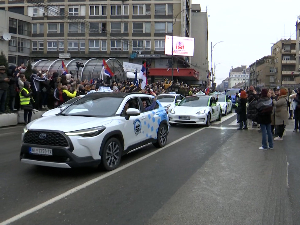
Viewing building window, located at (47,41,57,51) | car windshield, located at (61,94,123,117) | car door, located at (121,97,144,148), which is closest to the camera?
car windshield, located at (61,94,123,117)

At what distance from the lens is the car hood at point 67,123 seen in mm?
5918

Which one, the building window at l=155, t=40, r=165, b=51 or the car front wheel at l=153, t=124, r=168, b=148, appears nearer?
the car front wheel at l=153, t=124, r=168, b=148

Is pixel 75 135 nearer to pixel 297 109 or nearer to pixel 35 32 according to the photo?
pixel 297 109

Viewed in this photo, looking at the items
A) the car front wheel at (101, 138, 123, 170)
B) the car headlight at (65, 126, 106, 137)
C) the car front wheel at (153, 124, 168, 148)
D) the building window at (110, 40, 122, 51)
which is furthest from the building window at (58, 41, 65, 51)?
the car headlight at (65, 126, 106, 137)

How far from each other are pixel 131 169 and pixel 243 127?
9241 mm

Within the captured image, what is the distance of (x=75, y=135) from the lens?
5.82m

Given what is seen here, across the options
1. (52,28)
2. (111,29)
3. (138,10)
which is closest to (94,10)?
(111,29)

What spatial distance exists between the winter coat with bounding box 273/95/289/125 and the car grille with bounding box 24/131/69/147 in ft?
26.0

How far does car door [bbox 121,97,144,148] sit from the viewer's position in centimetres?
717

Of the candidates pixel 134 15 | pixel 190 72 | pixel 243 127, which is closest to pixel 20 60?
pixel 134 15

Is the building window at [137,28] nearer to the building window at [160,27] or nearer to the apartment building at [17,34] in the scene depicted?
the building window at [160,27]

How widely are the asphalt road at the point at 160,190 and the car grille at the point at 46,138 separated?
0.70 m

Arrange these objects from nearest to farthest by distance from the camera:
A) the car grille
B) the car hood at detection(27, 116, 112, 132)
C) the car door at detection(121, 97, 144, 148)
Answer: the car grille
the car hood at detection(27, 116, 112, 132)
the car door at detection(121, 97, 144, 148)

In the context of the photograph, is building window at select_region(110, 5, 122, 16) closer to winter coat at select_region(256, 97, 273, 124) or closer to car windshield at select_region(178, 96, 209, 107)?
car windshield at select_region(178, 96, 209, 107)
